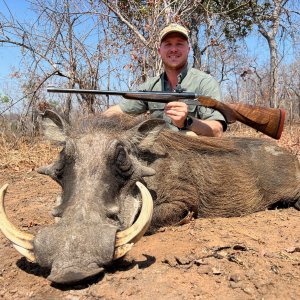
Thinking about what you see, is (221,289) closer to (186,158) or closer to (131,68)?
(186,158)

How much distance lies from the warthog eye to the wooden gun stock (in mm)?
1356

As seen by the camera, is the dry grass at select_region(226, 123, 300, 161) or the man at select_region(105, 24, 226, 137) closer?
the man at select_region(105, 24, 226, 137)

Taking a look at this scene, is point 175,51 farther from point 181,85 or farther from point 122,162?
point 122,162

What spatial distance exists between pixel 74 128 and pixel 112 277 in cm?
133

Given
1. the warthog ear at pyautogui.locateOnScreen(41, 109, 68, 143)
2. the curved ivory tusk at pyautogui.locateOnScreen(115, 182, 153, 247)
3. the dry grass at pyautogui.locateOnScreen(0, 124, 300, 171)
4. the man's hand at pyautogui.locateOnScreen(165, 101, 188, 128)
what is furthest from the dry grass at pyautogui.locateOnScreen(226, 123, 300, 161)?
the curved ivory tusk at pyautogui.locateOnScreen(115, 182, 153, 247)

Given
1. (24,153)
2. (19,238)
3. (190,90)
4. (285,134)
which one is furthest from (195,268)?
(285,134)

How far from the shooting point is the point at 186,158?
3561mm

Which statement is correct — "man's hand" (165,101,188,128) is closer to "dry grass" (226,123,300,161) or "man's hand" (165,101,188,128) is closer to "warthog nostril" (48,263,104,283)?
"warthog nostril" (48,263,104,283)

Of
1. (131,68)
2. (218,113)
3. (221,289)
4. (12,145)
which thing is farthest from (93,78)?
(221,289)

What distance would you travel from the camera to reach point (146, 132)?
306 cm

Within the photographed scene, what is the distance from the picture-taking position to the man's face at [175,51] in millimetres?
4387

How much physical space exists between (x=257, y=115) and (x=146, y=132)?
1252 millimetres

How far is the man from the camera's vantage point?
404 cm

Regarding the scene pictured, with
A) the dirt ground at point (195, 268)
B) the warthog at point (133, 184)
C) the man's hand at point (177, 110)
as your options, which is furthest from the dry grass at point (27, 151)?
the dirt ground at point (195, 268)
